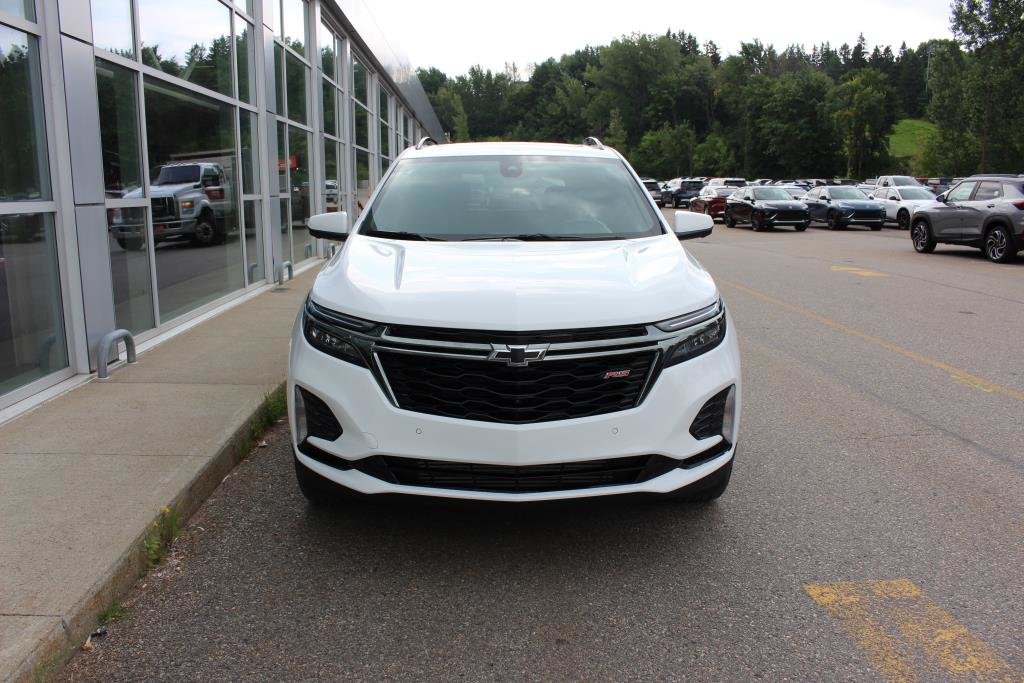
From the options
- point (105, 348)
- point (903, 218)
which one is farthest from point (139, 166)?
point (903, 218)

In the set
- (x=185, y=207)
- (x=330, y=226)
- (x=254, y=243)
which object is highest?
(x=330, y=226)

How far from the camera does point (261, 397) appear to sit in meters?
5.68

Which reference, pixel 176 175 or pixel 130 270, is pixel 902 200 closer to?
pixel 176 175

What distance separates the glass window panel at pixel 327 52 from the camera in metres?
15.9

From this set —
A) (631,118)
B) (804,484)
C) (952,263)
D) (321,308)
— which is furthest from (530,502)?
(631,118)

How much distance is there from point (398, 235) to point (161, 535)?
189 centimetres

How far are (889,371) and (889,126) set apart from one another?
7877 cm

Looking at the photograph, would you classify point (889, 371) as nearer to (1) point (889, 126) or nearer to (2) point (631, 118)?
(1) point (889, 126)

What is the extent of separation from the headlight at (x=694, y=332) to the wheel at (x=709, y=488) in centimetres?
53

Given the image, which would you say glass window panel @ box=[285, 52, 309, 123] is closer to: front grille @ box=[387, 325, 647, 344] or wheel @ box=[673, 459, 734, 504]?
front grille @ box=[387, 325, 647, 344]

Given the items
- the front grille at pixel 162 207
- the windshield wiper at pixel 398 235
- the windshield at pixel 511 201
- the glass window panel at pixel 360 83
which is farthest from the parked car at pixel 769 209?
the windshield wiper at pixel 398 235

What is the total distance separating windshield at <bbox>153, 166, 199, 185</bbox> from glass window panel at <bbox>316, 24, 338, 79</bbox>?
7.22 metres

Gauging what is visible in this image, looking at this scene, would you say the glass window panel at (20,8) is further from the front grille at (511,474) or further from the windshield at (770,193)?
the windshield at (770,193)

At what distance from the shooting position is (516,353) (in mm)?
3291
